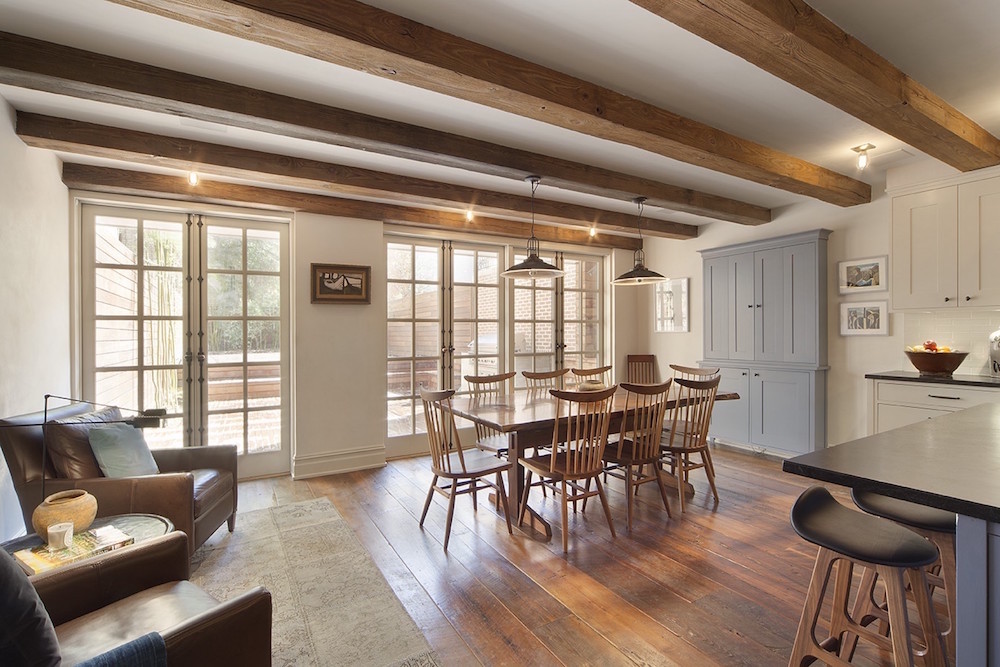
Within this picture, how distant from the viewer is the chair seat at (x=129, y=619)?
4.23 ft

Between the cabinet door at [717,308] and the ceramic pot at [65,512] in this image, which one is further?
the cabinet door at [717,308]

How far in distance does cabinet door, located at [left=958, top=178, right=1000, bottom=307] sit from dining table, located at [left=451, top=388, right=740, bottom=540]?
1.92 meters

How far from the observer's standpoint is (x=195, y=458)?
9.72 ft

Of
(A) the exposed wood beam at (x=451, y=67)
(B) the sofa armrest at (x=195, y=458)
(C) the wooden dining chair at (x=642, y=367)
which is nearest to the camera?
(A) the exposed wood beam at (x=451, y=67)

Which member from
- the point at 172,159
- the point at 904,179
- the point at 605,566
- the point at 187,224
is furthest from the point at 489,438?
the point at 904,179

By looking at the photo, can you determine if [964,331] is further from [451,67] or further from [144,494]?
[144,494]

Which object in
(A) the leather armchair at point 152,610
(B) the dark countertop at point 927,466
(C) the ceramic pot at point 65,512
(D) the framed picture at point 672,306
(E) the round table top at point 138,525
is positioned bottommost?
(E) the round table top at point 138,525

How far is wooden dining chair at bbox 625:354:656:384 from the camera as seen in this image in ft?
20.2

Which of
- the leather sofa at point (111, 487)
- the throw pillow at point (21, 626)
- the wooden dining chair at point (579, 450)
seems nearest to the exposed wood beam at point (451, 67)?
the wooden dining chair at point (579, 450)

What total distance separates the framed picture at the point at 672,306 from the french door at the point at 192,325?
14.5ft

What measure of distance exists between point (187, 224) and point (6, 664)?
3.75 m

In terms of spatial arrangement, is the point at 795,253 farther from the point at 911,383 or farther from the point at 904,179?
the point at 911,383

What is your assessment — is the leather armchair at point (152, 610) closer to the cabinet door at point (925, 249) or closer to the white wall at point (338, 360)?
the white wall at point (338, 360)

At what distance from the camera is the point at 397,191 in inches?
147
